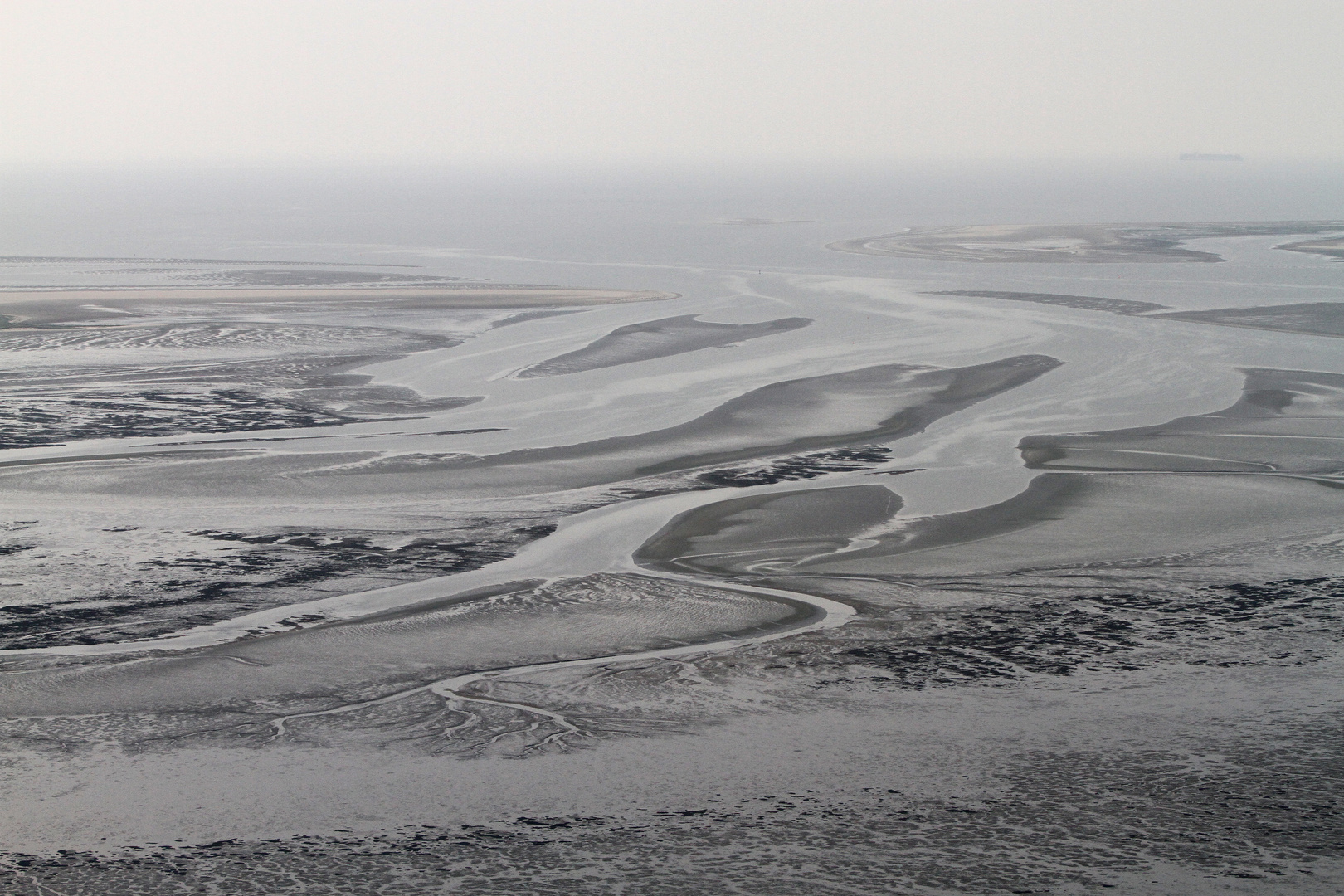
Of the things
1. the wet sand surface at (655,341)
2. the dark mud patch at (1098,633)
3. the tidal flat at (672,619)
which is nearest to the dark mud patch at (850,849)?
the tidal flat at (672,619)

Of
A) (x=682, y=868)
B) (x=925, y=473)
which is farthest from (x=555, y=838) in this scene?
(x=925, y=473)

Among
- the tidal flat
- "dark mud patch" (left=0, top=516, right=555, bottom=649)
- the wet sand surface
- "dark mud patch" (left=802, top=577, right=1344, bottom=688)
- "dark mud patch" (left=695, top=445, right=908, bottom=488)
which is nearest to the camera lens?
the tidal flat

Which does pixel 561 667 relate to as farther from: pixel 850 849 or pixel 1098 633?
pixel 1098 633

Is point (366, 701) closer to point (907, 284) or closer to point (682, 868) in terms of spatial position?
point (682, 868)

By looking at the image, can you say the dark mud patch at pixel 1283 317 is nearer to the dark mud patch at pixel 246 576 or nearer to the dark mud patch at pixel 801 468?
the dark mud patch at pixel 801 468

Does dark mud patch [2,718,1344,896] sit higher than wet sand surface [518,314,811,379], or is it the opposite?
wet sand surface [518,314,811,379]

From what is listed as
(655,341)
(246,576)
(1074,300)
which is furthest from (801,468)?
(1074,300)

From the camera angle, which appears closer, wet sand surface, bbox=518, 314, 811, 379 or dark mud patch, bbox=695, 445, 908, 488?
dark mud patch, bbox=695, 445, 908, 488

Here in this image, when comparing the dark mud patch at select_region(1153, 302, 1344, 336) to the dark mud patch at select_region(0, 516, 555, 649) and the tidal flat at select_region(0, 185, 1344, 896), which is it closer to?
the tidal flat at select_region(0, 185, 1344, 896)

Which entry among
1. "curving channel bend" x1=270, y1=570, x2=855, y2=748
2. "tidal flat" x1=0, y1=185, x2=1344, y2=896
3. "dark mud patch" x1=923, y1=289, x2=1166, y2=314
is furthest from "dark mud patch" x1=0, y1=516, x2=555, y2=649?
"dark mud patch" x1=923, y1=289, x2=1166, y2=314
